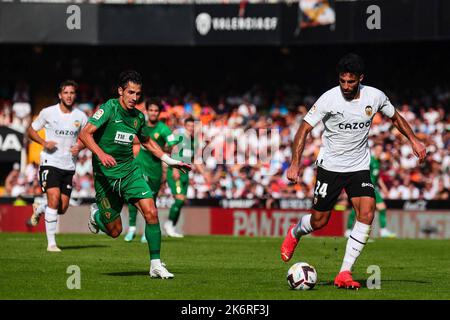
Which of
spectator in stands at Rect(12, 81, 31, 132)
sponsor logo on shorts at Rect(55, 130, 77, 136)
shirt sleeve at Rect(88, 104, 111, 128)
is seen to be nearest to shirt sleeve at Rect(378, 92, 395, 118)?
shirt sleeve at Rect(88, 104, 111, 128)

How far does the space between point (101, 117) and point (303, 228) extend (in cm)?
299

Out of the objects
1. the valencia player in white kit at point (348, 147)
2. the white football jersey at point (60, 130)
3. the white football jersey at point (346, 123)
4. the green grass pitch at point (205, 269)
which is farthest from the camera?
the white football jersey at point (60, 130)

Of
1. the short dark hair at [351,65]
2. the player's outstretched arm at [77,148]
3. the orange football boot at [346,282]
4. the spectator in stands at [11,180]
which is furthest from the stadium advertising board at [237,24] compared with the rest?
the orange football boot at [346,282]

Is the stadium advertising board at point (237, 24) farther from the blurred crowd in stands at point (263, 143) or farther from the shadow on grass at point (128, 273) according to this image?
the shadow on grass at point (128, 273)

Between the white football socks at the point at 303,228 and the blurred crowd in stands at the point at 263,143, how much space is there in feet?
53.8

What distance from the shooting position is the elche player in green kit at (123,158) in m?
12.4

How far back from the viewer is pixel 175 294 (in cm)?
1057

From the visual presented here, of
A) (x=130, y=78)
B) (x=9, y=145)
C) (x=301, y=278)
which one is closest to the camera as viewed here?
(x=301, y=278)

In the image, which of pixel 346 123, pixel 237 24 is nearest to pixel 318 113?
pixel 346 123

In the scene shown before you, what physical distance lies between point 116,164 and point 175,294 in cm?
260

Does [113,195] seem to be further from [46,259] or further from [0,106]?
[0,106]

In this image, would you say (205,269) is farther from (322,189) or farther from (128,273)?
(322,189)

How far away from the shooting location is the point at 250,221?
28406 millimetres

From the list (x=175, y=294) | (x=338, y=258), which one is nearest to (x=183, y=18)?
(x=338, y=258)
